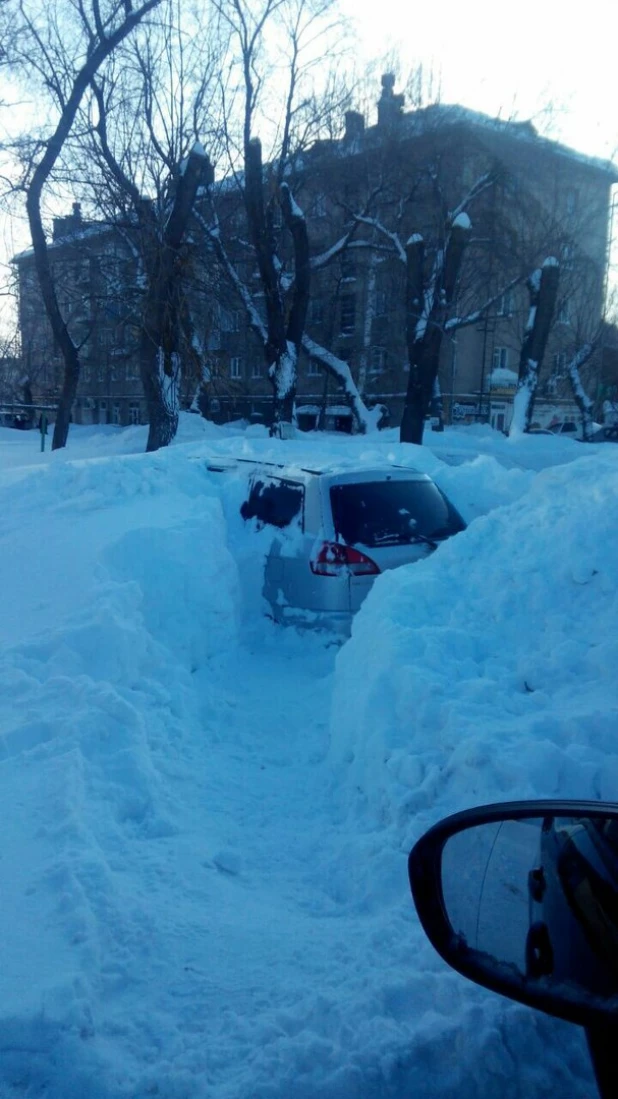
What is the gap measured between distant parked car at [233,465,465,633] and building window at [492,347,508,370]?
43825 mm

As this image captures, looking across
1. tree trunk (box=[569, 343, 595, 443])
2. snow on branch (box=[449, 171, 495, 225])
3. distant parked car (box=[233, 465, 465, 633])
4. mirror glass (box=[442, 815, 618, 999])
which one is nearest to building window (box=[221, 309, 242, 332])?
snow on branch (box=[449, 171, 495, 225])

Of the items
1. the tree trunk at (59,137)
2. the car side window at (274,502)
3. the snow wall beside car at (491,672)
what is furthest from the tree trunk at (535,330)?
the snow wall beside car at (491,672)

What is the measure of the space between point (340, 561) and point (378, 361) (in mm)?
40626

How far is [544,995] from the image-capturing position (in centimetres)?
179

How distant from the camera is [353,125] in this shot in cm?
2997

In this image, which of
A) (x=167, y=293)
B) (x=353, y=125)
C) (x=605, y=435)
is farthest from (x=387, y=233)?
(x=167, y=293)

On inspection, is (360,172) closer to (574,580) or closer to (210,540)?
(210,540)

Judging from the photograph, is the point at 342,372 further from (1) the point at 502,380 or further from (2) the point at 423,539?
(2) the point at 423,539

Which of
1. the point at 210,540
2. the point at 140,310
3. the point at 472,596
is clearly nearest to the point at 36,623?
the point at 210,540

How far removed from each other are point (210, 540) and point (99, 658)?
264cm

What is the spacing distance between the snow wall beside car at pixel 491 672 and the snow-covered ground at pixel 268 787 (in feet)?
0.05

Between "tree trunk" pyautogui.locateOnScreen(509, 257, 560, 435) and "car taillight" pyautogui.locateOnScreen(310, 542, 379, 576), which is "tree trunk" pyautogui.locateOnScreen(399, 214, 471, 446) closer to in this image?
Result: "tree trunk" pyautogui.locateOnScreen(509, 257, 560, 435)

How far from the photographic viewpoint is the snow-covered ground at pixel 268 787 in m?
2.50

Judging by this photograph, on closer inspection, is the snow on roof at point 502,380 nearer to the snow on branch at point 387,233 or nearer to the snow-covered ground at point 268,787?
the snow on branch at point 387,233
